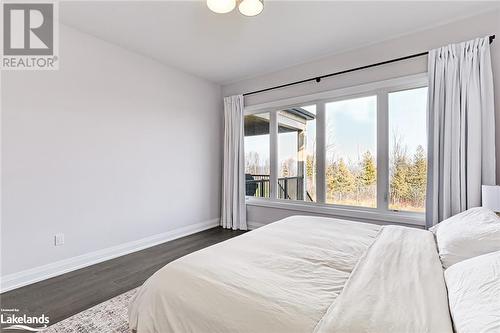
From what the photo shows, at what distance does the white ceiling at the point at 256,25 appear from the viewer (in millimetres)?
2518

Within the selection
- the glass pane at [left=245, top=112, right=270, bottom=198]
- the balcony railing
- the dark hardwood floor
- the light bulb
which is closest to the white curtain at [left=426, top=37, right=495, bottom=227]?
the balcony railing

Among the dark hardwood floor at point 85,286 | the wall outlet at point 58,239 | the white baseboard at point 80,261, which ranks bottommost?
the dark hardwood floor at point 85,286

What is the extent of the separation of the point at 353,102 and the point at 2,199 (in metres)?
4.25

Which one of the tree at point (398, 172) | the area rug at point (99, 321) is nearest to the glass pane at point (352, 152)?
the tree at point (398, 172)

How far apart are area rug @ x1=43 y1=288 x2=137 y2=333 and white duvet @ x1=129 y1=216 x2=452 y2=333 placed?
616mm

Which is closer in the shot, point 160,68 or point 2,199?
point 2,199

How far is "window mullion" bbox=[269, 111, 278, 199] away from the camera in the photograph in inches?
173

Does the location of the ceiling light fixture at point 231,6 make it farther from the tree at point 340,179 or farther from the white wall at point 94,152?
the tree at point 340,179

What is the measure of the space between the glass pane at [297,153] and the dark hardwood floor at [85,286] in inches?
75.1

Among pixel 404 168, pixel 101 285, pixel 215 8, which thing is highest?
pixel 215 8

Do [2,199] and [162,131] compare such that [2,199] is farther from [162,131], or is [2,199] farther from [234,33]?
[234,33]

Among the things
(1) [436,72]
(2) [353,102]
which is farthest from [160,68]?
(1) [436,72]

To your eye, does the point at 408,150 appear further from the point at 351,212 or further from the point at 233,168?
the point at 233,168

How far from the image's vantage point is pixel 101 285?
8.07 feet
